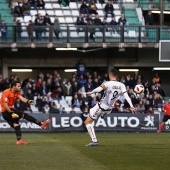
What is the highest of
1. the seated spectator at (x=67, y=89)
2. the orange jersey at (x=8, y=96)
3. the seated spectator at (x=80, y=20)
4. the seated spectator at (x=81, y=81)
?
the orange jersey at (x=8, y=96)

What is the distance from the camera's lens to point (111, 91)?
68.6 ft

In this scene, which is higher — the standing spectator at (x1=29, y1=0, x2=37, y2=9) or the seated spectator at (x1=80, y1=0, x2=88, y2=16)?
the standing spectator at (x1=29, y1=0, x2=37, y2=9)

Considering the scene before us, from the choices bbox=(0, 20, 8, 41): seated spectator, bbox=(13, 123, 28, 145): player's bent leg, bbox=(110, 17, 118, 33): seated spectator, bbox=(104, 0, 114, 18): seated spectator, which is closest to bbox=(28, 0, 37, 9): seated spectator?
bbox=(0, 20, 8, 41): seated spectator

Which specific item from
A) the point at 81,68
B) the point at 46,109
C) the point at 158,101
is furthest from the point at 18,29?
the point at 158,101

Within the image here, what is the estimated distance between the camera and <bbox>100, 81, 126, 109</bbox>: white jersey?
20.8 metres

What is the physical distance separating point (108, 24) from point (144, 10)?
4.93 metres

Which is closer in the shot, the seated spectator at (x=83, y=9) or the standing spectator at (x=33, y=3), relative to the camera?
the seated spectator at (x=83, y=9)

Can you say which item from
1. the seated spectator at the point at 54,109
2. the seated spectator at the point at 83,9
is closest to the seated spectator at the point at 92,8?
the seated spectator at the point at 83,9

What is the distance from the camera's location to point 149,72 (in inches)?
1880

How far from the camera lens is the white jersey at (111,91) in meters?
20.8

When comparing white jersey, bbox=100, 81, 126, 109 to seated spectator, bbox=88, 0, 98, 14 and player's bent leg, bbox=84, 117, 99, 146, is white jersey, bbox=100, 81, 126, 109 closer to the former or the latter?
Result: player's bent leg, bbox=84, 117, 99, 146

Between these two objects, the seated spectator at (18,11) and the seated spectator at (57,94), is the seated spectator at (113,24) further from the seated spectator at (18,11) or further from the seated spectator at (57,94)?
the seated spectator at (18,11)

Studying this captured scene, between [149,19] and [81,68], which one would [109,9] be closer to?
[149,19]

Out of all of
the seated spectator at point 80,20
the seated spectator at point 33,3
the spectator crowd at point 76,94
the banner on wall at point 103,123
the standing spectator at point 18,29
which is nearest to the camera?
the banner on wall at point 103,123
